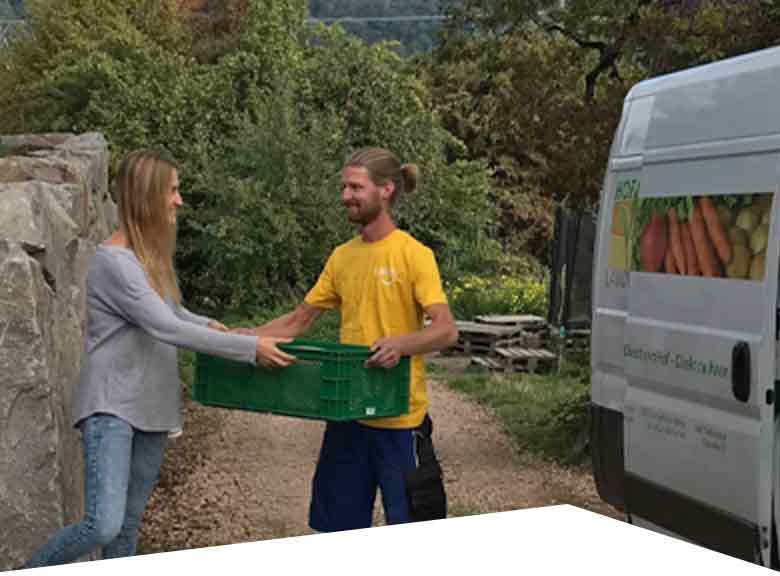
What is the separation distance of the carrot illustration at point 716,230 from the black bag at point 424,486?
5.02ft

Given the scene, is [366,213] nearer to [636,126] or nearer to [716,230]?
[716,230]

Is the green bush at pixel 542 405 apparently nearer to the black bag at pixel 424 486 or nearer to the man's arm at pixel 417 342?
the black bag at pixel 424 486

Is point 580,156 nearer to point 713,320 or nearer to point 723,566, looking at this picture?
point 713,320

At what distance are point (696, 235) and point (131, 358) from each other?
270 centimetres

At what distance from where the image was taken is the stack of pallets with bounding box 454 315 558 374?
17188mm

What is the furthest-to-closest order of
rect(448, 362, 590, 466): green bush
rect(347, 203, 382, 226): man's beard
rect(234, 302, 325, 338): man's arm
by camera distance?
rect(448, 362, 590, 466): green bush
rect(234, 302, 325, 338): man's arm
rect(347, 203, 382, 226): man's beard

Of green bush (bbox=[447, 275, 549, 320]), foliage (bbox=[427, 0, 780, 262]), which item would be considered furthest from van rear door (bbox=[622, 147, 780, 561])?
green bush (bbox=[447, 275, 549, 320])

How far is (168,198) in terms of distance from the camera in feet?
18.1

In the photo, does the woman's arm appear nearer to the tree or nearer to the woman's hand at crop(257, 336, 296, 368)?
the woman's hand at crop(257, 336, 296, 368)

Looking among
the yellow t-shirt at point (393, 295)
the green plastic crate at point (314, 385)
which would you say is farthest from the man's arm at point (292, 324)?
the green plastic crate at point (314, 385)

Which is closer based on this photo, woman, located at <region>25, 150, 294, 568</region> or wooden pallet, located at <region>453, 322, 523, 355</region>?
woman, located at <region>25, 150, 294, 568</region>

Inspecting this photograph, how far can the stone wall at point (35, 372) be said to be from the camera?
5.95 m

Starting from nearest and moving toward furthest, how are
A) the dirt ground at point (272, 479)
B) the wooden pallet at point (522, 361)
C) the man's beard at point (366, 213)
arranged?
the man's beard at point (366, 213)
the dirt ground at point (272, 479)
the wooden pallet at point (522, 361)

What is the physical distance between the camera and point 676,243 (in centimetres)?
705
